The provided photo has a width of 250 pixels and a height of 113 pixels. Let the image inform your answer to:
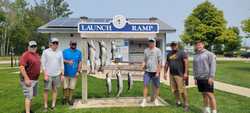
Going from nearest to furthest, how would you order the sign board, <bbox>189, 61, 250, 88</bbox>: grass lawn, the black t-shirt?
the black t-shirt < the sign board < <bbox>189, 61, 250, 88</bbox>: grass lawn

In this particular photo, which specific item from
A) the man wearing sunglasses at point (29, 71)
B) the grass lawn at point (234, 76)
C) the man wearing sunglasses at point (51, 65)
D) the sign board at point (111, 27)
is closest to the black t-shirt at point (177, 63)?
the sign board at point (111, 27)

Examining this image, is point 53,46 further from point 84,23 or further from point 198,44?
point 198,44

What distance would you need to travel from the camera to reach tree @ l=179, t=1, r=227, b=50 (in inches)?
925

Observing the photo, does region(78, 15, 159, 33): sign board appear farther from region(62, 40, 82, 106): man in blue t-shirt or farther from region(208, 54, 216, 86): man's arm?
region(208, 54, 216, 86): man's arm

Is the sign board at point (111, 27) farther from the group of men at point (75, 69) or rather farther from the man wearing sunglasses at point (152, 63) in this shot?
the man wearing sunglasses at point (152, 63)

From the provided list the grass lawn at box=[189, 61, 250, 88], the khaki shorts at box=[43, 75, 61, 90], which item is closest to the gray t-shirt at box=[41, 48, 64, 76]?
the khaki shorts at box=[43, 75, 61, 90]

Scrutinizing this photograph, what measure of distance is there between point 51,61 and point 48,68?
19 cm

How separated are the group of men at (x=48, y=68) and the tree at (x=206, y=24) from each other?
2299 centimetres

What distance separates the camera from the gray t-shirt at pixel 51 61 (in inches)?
147

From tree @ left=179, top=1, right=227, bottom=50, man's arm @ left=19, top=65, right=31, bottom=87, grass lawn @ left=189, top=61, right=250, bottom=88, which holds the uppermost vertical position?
tree @ left=179, top=1, right=227, bottom=50

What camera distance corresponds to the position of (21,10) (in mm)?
48000

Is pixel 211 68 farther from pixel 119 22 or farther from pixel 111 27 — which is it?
pixel 111 27

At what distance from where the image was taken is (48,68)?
378 cm

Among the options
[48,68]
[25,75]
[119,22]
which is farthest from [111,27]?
[25,75]
